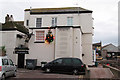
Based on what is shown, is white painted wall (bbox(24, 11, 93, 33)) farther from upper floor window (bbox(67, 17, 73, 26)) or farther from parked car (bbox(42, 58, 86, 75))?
parked car (bbox(42, 58, 86, 75))

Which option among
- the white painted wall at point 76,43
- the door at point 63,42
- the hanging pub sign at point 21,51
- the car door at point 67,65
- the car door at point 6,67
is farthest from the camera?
the hanging pub sign at point 21,51

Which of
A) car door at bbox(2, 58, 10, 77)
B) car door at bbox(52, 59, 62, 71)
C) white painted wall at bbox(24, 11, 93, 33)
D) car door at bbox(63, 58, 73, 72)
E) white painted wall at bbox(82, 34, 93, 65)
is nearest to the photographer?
car door at bbox(2, 58, 10, 77)

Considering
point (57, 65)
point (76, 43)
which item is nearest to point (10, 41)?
point (76, 43)

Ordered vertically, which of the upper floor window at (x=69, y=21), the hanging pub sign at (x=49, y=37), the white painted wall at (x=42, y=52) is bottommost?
the white painted wall at (x=42, y=52)

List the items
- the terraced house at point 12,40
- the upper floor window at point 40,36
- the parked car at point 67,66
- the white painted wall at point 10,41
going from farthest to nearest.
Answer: the white painted wall at point 10,41 < the terraced house at point 12,40 < the upper floor window at point 40,36 < the parked car at point 67,66

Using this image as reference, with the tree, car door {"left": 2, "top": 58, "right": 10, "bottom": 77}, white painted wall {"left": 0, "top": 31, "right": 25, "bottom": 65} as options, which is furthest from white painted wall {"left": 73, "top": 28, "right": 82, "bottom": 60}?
car door {"left": 2, "top": 58, "right": 10, "bottom": 77}

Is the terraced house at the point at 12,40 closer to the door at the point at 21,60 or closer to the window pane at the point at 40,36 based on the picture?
the door at the point at 21,60

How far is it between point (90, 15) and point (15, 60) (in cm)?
1381

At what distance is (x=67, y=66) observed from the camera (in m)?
16.0

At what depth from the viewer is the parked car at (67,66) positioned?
15.7 m

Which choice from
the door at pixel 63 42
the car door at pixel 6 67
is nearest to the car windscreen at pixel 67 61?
the door at pixel 63 42

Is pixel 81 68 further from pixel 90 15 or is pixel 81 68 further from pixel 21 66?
pixel 90 15

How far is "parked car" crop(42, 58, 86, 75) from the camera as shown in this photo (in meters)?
15.7

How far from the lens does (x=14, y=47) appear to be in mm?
22547
